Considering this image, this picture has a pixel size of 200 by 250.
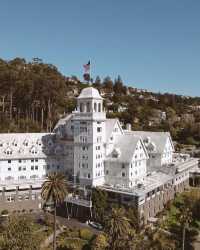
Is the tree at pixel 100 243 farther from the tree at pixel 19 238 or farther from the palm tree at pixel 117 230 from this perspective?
the tree at pixel 19 238

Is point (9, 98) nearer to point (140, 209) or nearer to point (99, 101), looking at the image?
point (99, 101)

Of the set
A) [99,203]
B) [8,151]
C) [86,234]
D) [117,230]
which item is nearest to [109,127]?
[99,203]

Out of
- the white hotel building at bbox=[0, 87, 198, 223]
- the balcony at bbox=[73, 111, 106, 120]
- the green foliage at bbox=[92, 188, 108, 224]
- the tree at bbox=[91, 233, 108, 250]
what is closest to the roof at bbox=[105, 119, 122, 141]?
the white hotel building at bbox=[0, 87, 198, 223]

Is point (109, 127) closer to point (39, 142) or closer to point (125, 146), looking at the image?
point (125, 146)

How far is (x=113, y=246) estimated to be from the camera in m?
42.8

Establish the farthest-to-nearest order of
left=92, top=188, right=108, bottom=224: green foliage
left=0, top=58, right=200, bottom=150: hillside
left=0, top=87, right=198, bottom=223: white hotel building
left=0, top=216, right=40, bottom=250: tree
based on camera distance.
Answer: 1. left=0, top=58, right=200, bottom=150: hillside
2. left=0, top=87, right=198, bottom=223: white hotel building
3. left=92, top=188, right=108, bottom=224: green foliage
4. left=0, top=216, right=40, bottom=250: tree

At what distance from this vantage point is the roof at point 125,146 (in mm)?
69062

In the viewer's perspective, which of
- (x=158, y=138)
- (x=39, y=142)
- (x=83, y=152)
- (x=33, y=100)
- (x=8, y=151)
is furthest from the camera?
(x=33, y=100)

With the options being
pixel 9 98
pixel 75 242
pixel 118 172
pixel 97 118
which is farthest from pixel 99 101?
pixel 9 98

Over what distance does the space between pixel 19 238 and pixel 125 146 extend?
126 ft

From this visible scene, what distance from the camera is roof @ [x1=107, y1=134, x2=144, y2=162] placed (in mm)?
69062

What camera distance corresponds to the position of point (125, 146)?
71.6 m

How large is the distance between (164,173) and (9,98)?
63.8 meters

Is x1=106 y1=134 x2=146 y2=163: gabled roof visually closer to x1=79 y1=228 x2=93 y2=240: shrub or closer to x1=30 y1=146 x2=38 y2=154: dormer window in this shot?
x1=30 y1=146 x2=38 y2=154: dormer window
